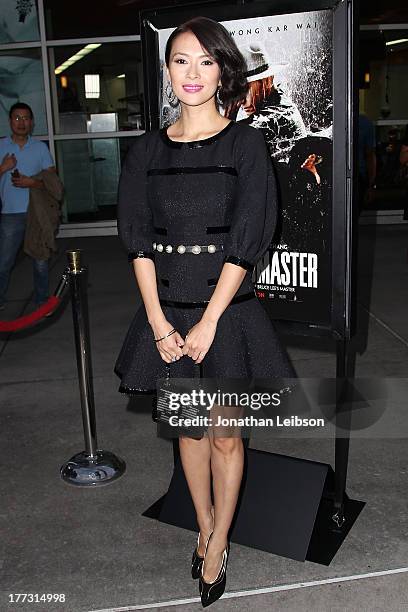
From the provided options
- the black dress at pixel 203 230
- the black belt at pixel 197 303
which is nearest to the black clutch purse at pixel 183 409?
the black dress at pixel 203 230


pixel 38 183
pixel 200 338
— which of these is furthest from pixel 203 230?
pixel 38 183

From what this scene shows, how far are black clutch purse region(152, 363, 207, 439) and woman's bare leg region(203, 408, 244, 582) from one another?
8 centimetres

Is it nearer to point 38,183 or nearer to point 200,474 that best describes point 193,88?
point 200,474

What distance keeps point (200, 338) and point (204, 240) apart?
0.32 meters

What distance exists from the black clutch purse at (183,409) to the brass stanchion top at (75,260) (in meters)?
1.09

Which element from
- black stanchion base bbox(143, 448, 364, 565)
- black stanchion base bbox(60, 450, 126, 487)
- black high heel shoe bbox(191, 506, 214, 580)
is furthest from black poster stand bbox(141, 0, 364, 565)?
black stanchion base bbox(60, 450, 126, 487)

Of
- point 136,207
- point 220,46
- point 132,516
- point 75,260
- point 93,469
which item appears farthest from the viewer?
point 93,469

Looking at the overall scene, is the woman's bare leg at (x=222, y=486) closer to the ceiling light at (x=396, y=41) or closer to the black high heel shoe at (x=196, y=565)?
the black high heel shoe at (x=196, y=565)

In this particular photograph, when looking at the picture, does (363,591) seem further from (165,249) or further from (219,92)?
(219,92)

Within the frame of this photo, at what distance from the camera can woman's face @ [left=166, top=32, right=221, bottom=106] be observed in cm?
212

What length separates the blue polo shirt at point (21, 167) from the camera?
19.4 feet

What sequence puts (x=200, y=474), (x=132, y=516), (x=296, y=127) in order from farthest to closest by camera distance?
(x=132, y=516)
(x=296, y=127)
(x=200, y=474)

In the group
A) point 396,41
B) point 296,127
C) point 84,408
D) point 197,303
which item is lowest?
point 84,408

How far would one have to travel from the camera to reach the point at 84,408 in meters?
3.37
